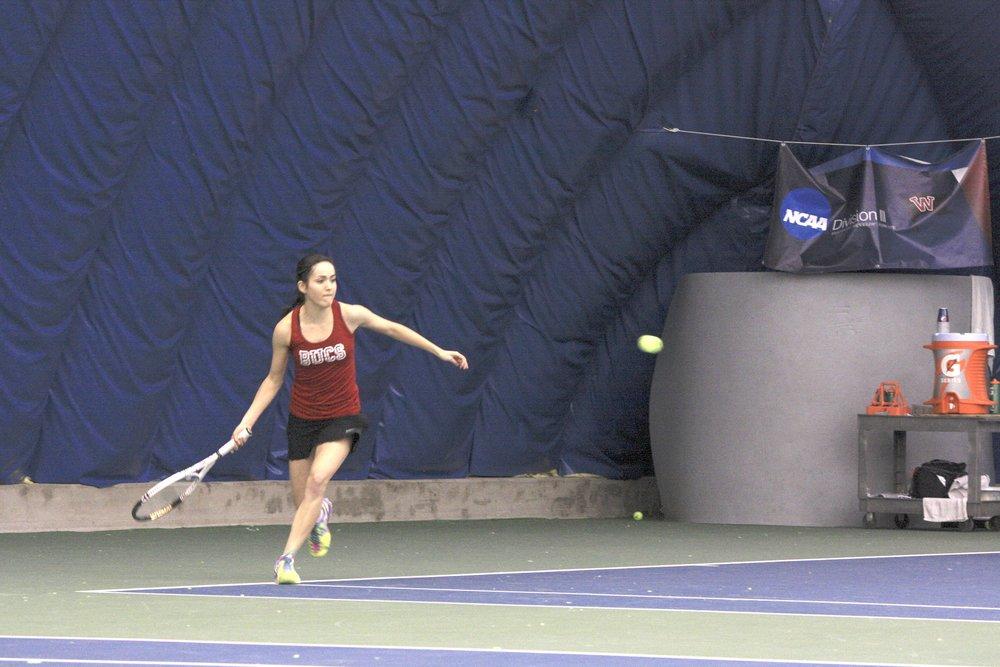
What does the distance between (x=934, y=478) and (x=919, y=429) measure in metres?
0.43

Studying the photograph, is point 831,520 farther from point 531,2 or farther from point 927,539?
point 531,2

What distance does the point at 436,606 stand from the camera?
31.9 ft

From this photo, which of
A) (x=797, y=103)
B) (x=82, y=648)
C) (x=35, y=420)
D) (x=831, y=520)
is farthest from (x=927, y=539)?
(x=82, y=648)

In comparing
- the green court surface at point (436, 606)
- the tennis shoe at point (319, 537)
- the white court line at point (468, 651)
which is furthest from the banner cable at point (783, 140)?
the white court line at point (468, 651)

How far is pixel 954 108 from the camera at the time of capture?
64.0ft

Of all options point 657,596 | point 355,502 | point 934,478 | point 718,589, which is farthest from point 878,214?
point 657,596

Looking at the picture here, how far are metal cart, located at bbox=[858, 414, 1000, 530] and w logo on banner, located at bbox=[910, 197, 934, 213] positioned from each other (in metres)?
2.05

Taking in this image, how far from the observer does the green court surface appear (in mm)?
8148

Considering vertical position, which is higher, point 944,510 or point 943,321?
point 943,321

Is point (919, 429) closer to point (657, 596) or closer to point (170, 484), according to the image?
point (657, 596)

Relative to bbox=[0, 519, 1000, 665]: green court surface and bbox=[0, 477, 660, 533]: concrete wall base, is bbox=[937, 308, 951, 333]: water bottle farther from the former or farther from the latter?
bbox=[0, 477, 660, 533]: concrete wall base

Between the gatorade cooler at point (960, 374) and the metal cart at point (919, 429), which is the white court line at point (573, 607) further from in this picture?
the gatorade cooler at point (960, 374)

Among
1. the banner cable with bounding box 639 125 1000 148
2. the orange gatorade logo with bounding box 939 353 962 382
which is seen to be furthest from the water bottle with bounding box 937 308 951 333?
the banner cable with bounding box 639 125 1000 148

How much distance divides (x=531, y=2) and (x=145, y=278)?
3.83 m
